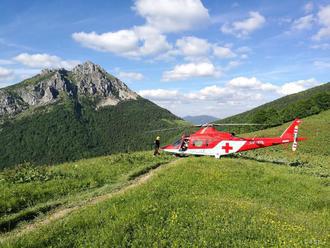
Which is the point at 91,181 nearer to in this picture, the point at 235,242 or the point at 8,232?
the point at 8,232

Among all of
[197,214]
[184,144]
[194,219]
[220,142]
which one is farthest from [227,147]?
[194,219]

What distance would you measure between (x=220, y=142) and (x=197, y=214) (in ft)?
57.4

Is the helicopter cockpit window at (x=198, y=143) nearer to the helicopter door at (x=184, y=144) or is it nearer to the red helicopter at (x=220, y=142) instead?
the red helicopter at (x=220, y=142)

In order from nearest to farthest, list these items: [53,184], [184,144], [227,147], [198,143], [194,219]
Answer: [194,219] → [53,184] → [227,147] → [198,143] → [184,144]

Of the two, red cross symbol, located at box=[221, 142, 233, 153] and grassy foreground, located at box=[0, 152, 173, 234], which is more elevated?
red cross symbol, located at box=[221, 142, 233, 153]

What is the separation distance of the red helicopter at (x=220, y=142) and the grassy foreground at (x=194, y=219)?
10.3m

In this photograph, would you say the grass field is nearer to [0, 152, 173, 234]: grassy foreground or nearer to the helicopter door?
[0, 152, 173, 234]: grassy foreground

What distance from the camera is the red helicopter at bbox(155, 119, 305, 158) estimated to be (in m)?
28.2

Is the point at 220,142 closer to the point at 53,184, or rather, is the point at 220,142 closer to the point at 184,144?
the point at 184,144

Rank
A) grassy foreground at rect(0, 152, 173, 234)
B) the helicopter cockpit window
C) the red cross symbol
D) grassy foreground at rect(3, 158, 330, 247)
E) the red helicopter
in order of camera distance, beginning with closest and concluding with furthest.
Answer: grassy foreground at rect(3, 158, 330, 247), grassy foreground at rect(0, 152, 173, 234), the red helicopter, the red cross symbol, the helicopter cockpit window

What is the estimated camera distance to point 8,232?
12234 mm

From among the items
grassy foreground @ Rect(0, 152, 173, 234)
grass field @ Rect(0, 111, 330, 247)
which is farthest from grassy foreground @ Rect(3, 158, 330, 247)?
grassy foreground @ Rect(0, 152, 173, 234)

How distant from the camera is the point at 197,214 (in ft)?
38.4

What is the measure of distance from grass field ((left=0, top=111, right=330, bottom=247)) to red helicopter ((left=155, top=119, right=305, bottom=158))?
7.42 m
